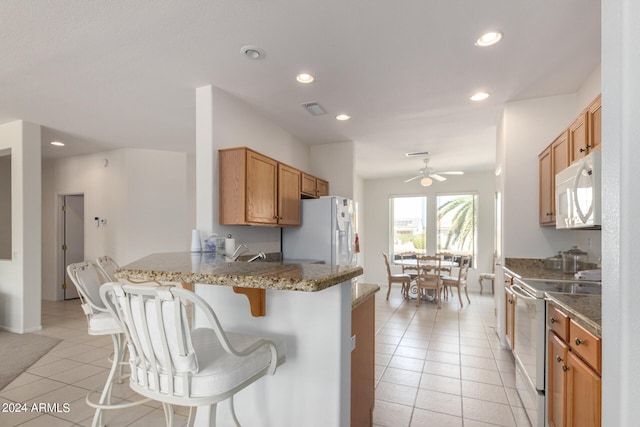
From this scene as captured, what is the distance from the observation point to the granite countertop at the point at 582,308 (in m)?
1.34

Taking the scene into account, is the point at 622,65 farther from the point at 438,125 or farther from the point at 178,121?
the point at 178,121

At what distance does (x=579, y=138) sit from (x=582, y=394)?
6.21ft

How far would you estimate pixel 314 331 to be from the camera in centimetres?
156

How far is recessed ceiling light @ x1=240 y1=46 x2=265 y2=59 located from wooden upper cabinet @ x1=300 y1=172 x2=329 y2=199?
6.38 feet

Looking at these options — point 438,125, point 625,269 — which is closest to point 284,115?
point 438,125

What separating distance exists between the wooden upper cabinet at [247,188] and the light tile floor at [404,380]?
1659 mm

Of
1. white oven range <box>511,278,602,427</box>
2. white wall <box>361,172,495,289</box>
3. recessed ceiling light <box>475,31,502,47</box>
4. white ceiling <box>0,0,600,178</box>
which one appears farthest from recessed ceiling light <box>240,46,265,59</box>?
white wall <box>361,172,495,289</box>

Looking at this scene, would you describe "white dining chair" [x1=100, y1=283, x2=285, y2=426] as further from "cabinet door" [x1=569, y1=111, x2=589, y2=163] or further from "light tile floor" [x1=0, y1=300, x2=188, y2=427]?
"cabinet door" [x1=569, y1=111, x2=589, y2=163]

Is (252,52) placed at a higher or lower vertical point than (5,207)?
higher

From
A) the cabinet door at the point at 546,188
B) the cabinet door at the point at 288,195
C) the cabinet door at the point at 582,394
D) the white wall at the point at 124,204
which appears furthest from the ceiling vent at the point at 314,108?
the white wall at the point at 124,204

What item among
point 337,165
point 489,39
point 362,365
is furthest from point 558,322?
point 337,165

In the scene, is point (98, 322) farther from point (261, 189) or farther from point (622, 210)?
point (622, 210)

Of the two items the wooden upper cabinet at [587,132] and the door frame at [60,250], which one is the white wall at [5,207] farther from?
the wooden upper cabinet at [587,132]

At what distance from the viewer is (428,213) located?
799 centimetres
